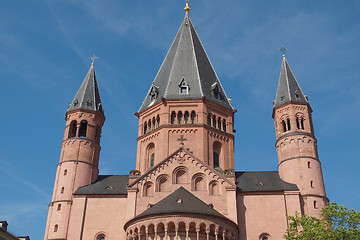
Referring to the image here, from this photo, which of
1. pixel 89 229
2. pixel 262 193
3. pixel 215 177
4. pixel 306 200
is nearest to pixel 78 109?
pixel 89 229

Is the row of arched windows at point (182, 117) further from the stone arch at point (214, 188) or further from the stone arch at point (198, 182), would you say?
the stone arch at point (214, 188)

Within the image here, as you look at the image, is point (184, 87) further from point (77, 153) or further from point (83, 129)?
point (77, 153)

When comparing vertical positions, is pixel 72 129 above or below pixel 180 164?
above

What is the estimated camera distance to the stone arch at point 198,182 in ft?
141

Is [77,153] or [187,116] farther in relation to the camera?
[187,116]

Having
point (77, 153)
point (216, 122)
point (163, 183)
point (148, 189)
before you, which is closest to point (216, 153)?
point (216, 122)

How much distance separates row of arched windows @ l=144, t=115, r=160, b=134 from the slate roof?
6.16m

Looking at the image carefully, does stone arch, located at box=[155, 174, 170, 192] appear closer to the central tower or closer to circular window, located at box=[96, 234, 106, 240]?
the central tower

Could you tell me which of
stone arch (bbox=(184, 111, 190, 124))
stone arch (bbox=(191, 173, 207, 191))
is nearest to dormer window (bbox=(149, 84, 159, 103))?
stone arch (bbox=(184, 111, 190, 124))

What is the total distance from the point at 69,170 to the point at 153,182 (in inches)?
396

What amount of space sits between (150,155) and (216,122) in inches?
329

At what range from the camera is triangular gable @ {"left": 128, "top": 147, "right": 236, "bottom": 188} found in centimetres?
4300

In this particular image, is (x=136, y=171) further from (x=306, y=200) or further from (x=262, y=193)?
(x=306, y=200)

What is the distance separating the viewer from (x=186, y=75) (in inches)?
2096
